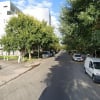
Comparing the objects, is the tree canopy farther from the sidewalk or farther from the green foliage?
the green foliage

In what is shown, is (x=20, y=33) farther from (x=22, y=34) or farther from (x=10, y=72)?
(x=10, y=72)

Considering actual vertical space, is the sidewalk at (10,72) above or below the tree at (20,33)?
below

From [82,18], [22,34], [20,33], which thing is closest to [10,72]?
[82,18]

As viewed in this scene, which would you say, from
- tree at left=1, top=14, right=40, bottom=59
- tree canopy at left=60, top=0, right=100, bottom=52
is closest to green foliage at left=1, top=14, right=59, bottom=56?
tree at left=1, top=14, right=40, bottom=59

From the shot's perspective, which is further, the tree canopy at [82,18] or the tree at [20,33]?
the tree at [20,33]

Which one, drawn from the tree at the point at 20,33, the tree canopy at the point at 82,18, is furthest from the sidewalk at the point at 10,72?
the tree at the point at 20,33

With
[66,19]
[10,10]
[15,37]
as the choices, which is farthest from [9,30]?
[10,10]

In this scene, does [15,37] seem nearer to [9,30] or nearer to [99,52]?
[9,30]

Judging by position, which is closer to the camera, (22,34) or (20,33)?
(22,34)

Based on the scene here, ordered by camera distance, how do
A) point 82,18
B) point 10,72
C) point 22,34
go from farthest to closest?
point 22,34 < point 10,72 < point 82,18

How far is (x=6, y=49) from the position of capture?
53000mm

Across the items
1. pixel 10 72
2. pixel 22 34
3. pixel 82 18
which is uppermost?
pixel 82 18

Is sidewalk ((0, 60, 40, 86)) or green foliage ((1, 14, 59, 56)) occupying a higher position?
green foliage ((1, 14, 59, 56))

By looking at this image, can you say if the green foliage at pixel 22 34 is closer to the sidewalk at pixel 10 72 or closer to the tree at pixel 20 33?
the tree at pixel 20 33
